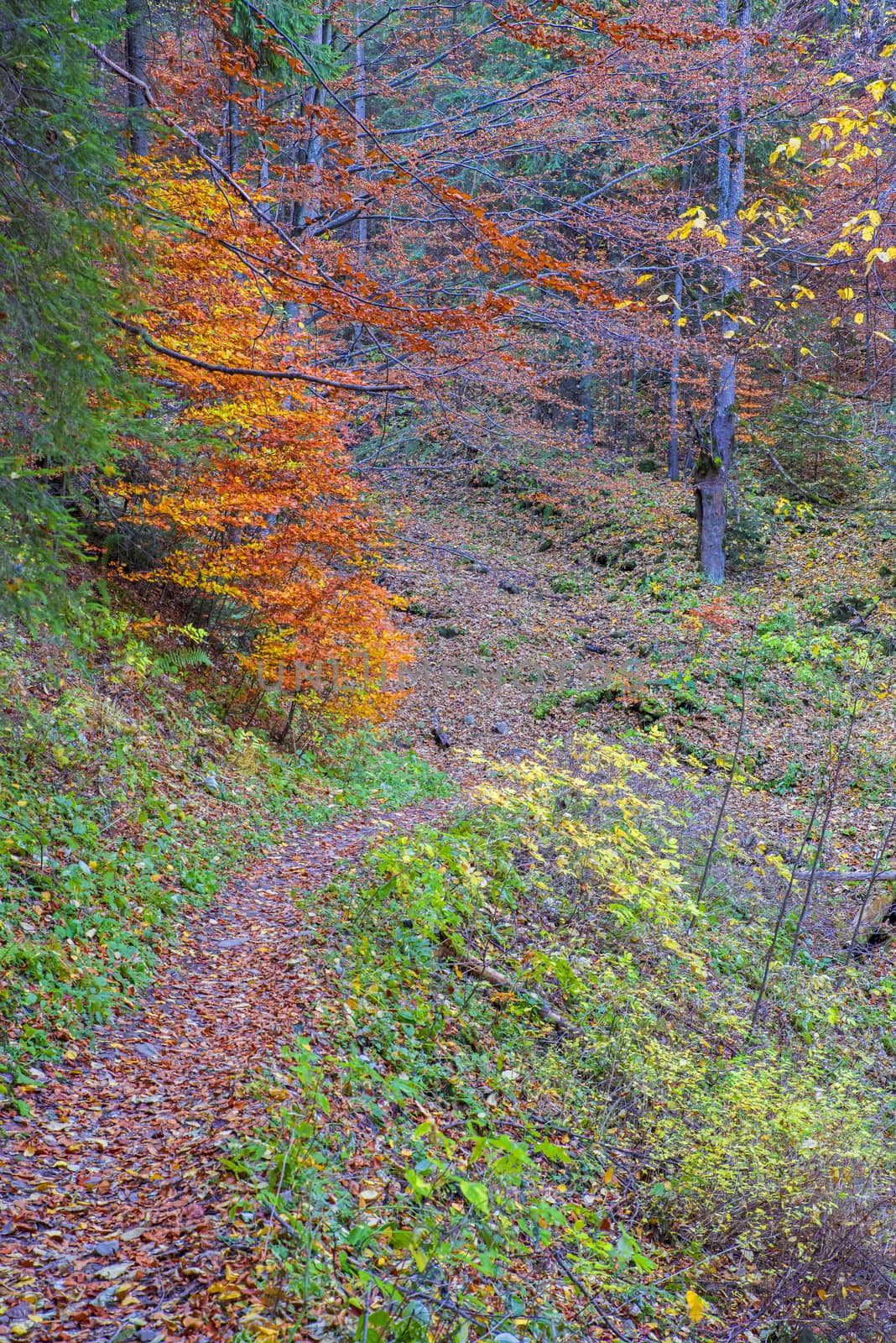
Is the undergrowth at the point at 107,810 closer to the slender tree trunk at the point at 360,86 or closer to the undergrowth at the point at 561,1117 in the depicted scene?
the undergrowth at the point at 561,1117

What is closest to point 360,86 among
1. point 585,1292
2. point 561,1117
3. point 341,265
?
point 341,265

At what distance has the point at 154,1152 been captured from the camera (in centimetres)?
385

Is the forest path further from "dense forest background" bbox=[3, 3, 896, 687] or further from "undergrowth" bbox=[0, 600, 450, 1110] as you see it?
"dense forest background" bbox=[3, 3, 896, 687]

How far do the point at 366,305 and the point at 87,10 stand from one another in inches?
83.9

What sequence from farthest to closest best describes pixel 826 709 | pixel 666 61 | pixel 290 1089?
1. pixel 826 709
2. pixel 666 61
3. pixel 290 1089

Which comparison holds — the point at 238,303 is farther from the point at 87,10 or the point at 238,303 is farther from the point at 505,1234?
the point at 505,1234

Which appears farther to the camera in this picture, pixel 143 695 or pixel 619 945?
pixel 143 695

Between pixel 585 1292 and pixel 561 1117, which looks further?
pixel 561 1117

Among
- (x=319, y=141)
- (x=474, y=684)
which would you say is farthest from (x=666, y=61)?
(x=474, y=684)

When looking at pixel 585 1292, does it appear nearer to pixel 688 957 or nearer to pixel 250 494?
pixel 688 957

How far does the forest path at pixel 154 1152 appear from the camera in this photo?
2.90 meters

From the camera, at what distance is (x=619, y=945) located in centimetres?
703

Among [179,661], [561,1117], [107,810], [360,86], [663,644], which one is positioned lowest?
[561,1117]

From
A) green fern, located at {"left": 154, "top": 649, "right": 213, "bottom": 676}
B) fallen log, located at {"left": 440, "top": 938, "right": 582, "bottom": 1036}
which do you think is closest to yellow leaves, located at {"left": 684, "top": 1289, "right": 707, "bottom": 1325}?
fallen log, located at {"left": 440, "top": 938, "right": 582, "bottom": 1036}
